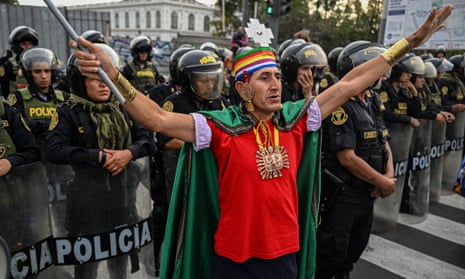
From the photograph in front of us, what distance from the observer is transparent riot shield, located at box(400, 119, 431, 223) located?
512 cm

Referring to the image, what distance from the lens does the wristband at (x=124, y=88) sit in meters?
1.85

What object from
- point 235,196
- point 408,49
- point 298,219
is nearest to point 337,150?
point 298,219

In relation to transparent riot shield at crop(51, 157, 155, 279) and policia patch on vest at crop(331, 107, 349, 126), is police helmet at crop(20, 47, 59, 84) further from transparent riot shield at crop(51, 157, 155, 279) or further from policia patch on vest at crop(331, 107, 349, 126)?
policia patch on vest at crop(331, 107, 349, 126)

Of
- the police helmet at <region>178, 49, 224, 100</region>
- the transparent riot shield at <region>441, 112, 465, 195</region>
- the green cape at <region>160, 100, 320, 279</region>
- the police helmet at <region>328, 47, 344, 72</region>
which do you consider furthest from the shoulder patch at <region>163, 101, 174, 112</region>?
the transparent riot shield at <region>441, 112, 465, 195</region>

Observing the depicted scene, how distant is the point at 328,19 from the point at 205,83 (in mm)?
39953

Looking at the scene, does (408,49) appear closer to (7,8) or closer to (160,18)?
(7,8)

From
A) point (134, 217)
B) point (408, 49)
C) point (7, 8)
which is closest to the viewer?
point (408, 49)

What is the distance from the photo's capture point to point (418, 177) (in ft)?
17.1

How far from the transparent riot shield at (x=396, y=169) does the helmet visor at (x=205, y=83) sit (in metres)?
2.17

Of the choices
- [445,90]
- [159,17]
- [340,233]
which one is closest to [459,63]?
[445,90]

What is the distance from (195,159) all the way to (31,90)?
124 inches

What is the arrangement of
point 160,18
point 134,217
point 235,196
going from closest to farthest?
1. point 235,196
2. point 134,217
3. point 160,18

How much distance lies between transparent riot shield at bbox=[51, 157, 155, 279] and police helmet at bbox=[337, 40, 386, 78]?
2.05 meters

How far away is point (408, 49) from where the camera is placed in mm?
2438
